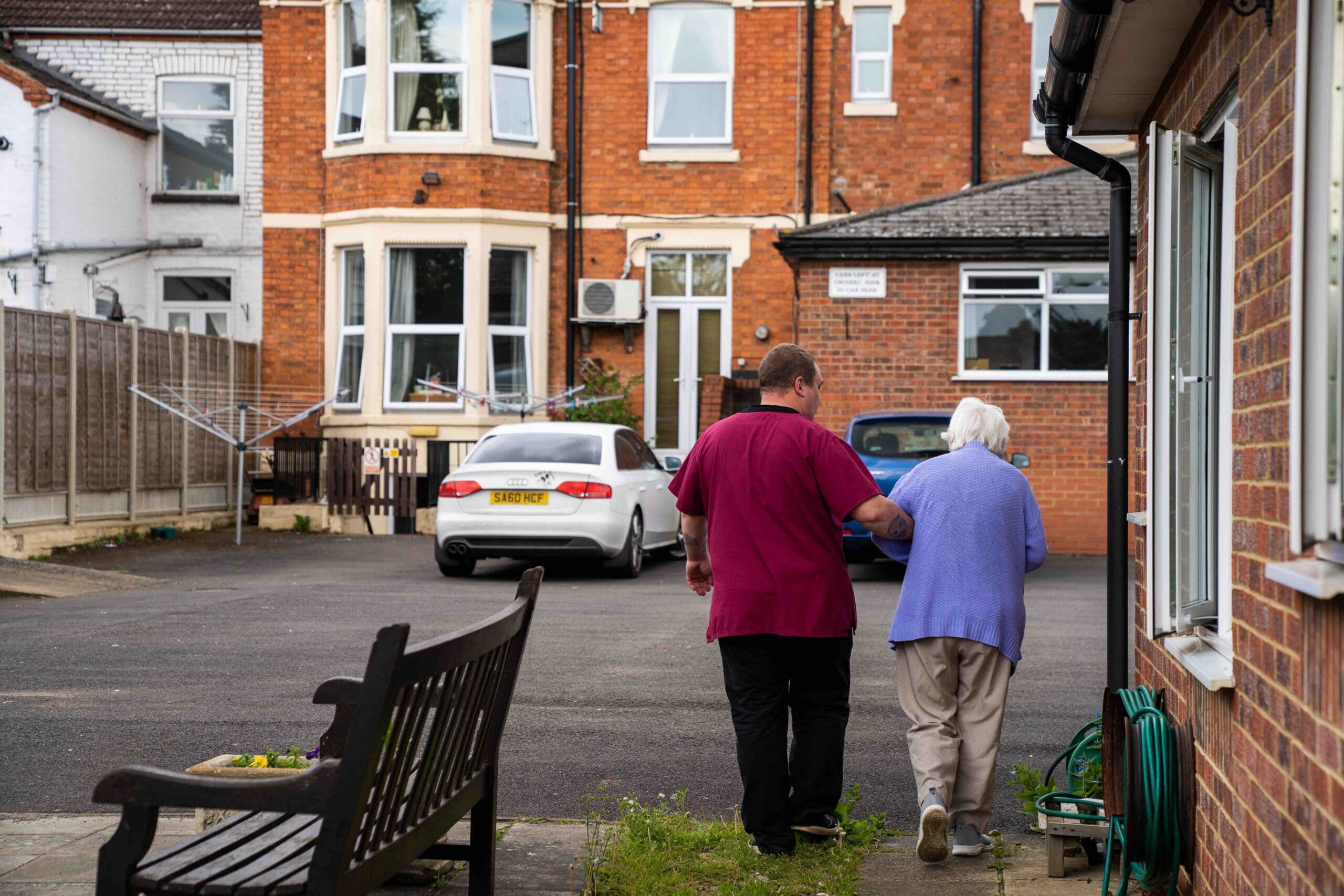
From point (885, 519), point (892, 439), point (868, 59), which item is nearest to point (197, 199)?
point (868, 59)

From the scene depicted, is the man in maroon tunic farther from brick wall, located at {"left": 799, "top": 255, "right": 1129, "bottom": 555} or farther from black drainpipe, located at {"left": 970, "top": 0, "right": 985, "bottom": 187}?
black drainpipe, located at {"left": 970, "top": 0, "right": 985, "bottom": 187}

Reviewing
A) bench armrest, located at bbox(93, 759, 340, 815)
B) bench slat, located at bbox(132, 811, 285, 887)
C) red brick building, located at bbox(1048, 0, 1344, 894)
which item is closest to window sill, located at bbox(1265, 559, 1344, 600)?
red brick building, located at bbox(1048, 0, 1344, 894)

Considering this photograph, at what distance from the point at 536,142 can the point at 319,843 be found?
61.1ft

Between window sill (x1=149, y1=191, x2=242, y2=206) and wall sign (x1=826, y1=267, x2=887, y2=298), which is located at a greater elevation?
window sill (x1=149, y1=191, x2=242, y2=206)

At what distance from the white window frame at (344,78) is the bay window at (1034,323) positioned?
8.87m

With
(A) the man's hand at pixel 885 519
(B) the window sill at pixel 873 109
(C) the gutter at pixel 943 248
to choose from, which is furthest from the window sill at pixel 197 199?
(A) the man's hand at pixel 885 519

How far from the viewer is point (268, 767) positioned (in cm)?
488

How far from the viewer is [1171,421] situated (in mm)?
4461

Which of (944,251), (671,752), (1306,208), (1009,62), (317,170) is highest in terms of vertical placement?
(1009,62)

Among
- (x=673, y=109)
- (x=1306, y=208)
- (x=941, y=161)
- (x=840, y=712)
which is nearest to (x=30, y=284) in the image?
(x=673, y=109)

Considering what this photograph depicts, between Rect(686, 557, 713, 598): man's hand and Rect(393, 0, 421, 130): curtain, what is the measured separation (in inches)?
647

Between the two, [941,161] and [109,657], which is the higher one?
[941,161]

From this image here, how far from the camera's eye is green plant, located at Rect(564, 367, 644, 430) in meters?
20.3

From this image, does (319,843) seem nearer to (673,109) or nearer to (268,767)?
(268,767)
